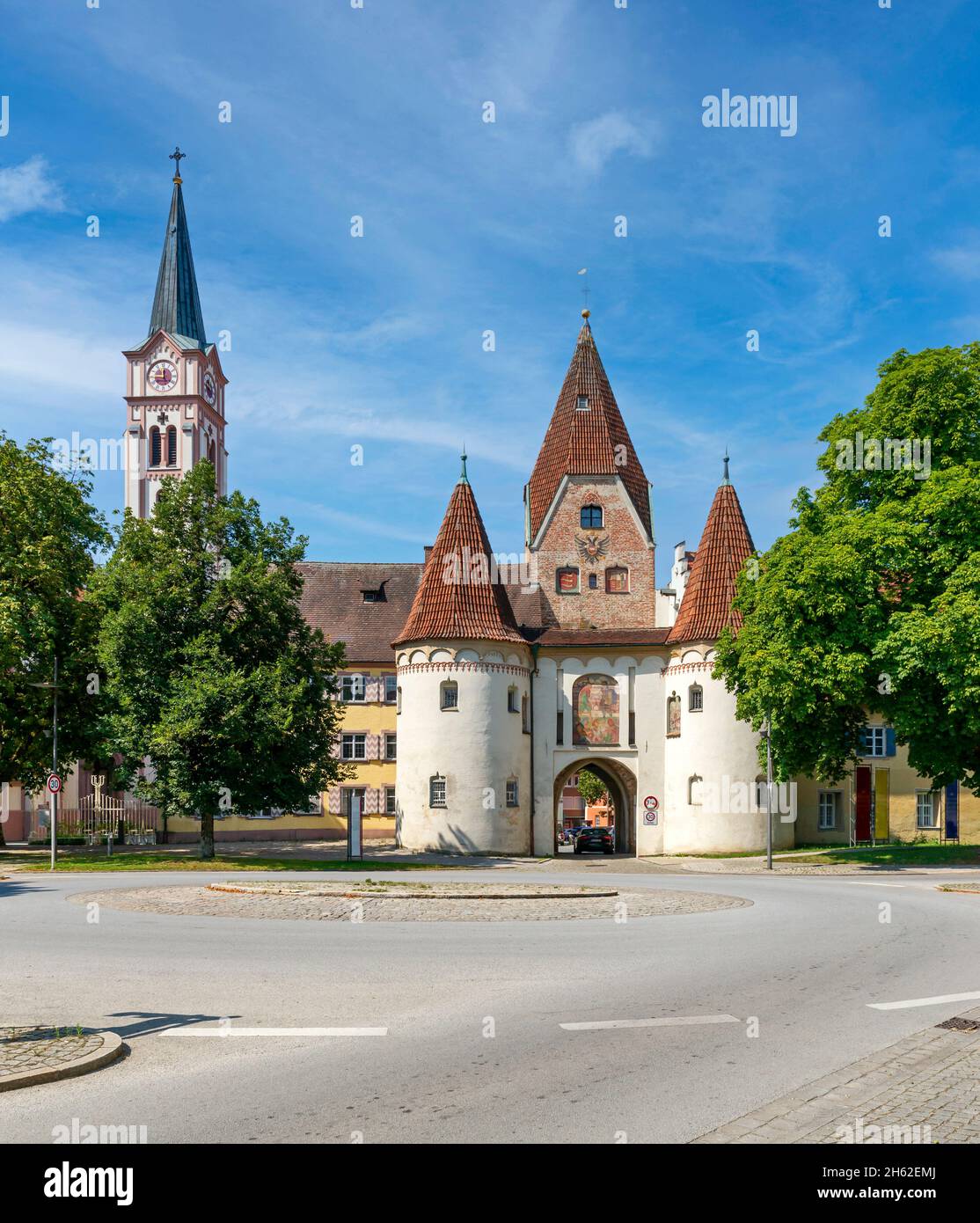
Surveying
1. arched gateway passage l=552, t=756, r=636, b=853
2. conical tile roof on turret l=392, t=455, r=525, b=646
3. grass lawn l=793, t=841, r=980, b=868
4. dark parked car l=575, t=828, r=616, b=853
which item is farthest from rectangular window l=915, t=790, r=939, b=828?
conical tile roof on turret l=392, t=455, r=525, b=646

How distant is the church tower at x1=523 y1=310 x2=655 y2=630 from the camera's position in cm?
5034

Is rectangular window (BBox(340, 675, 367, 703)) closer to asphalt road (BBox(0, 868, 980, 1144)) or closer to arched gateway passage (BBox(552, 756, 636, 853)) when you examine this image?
arched gateway passage (BBox(552, 756, 636, 853))

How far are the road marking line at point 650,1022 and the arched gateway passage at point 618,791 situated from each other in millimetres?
36386

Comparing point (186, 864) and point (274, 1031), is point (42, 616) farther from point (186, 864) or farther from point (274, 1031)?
point (274, 1031)

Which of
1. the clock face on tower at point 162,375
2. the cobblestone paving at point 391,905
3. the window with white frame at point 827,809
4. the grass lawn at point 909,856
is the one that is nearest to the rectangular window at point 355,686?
the window with white frame at point 827,809

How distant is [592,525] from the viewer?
5134 cm

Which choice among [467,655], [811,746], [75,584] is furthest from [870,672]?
[75,584]

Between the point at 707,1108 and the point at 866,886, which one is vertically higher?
the point at 707,1108

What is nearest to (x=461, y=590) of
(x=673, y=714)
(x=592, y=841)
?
(x=673, y=714)

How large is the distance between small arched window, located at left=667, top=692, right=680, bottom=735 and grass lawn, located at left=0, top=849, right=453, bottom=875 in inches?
533

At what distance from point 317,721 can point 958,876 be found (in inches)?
744

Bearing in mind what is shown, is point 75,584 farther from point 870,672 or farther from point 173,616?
point 870,672

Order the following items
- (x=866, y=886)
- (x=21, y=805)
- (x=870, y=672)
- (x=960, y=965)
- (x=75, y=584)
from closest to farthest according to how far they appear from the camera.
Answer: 1. (x=960, y=965)
2. (x=866, y=886)
3. (x=870, y=672)
4. (x=75, y=584)
5. (x=21, y=805)
